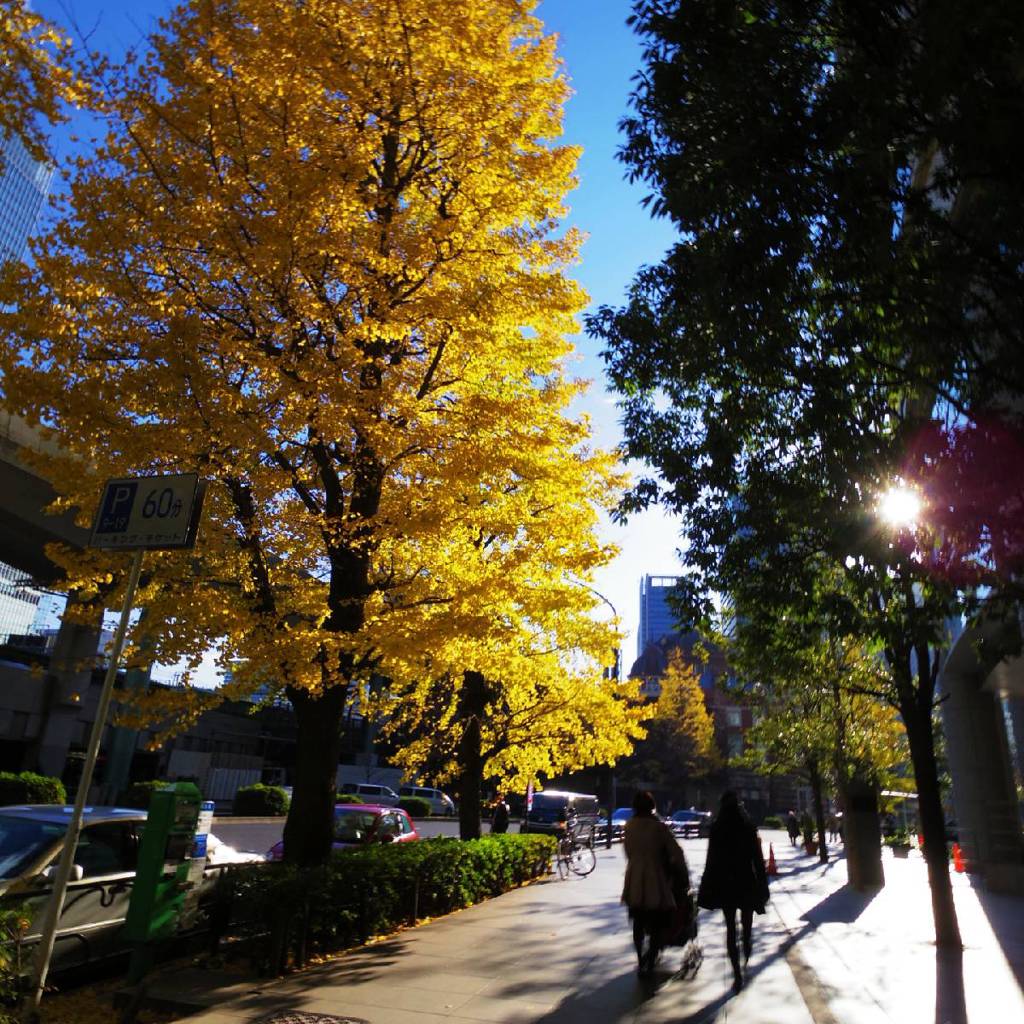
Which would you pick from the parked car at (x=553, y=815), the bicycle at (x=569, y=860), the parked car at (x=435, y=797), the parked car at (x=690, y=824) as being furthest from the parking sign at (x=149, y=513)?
the parked car at (x=435, y=797)

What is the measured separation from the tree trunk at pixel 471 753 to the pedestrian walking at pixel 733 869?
8.02m

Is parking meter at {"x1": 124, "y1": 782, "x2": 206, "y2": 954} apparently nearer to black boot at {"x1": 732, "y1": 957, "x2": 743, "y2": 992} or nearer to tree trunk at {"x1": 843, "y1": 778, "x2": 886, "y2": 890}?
black boot at {"x1": 732, "y1": 957, "x2": 743, "y2": 992}

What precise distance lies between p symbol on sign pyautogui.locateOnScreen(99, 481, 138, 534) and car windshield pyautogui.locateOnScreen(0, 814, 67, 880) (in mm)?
2892

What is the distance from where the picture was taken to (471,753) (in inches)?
622

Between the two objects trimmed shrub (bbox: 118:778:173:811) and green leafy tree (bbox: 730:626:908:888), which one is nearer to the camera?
green leafy tree (bbox: 730:626:908:888)

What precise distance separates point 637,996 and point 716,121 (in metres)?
7.18

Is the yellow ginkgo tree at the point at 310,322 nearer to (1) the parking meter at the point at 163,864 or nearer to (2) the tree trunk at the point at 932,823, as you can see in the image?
(1) the parking meter at the point at 163,864

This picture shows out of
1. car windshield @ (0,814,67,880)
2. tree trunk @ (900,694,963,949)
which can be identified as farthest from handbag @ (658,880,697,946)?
car windshield @ (0,814,67,880)

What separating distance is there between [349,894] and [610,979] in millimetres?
2682

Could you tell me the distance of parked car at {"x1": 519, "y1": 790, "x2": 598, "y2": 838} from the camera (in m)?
24.8

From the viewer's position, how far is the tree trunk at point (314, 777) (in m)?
8.16

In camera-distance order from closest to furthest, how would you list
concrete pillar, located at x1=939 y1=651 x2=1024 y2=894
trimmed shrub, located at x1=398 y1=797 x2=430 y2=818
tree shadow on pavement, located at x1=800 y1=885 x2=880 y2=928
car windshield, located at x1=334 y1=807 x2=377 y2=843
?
tree shadow on pavement, located at x1=800 y1=885 x2=880 y2=928 < car windshield, located at x1=334 y1=807 x2=377 y2=843 < concrete pillar, located at x1=939 y1=651 x2=1024 y2=894 < trimmed shrub, located at x1=398 y1=797 x2=430 y2=818

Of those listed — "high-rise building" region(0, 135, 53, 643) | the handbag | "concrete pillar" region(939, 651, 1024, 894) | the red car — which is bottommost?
the handbag

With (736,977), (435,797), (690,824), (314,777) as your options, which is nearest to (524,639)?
(314,777)
